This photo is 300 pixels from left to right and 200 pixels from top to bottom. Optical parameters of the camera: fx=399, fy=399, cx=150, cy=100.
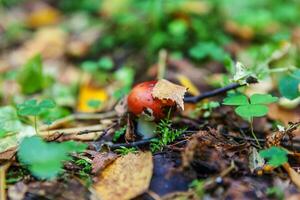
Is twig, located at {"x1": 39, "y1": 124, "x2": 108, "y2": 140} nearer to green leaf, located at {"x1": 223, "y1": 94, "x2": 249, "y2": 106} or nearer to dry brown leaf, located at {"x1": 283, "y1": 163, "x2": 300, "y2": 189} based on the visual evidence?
green leaf, located at {"x1": 223, "y1": 94, "x2": 249, "y2": 106}

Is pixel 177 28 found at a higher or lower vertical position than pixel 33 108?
higher

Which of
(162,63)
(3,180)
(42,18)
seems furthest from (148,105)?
(42,18)

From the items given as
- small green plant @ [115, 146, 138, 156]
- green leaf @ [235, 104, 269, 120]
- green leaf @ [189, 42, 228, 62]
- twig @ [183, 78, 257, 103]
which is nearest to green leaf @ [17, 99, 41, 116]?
small green plant @ [115, 146, 138, 156]

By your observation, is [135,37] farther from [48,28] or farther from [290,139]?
[290,139]

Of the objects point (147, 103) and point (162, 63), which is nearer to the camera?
point (147, 103)

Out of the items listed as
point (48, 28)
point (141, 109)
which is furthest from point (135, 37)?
point (141, 109)

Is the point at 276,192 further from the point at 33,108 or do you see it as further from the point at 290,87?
the point at 33,108
